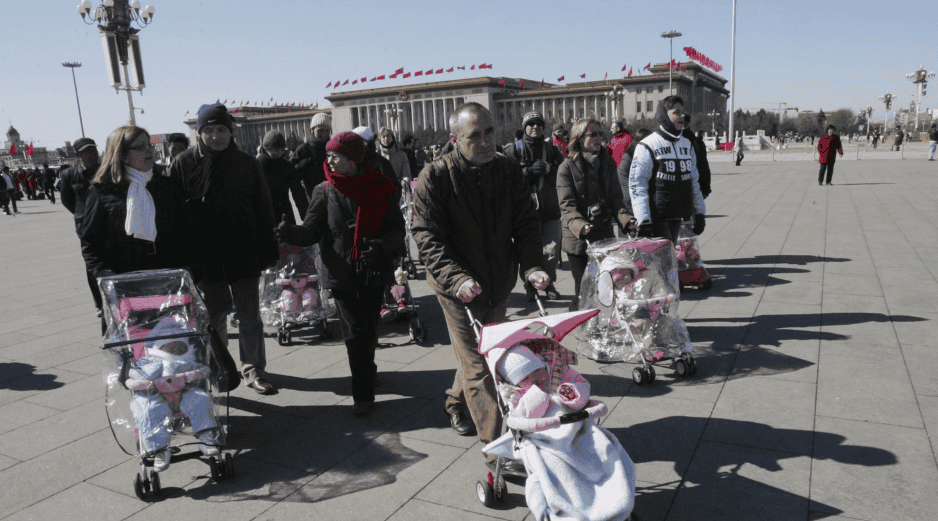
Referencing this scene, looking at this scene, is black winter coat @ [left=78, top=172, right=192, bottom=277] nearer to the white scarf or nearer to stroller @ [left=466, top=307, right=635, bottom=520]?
the white scarf

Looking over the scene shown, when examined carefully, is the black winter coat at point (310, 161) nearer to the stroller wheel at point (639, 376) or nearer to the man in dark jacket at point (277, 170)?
the man in dark jacket at point (277, 170)

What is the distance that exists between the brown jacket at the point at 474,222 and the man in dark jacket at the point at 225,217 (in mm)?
1636

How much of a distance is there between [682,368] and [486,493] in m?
2.17

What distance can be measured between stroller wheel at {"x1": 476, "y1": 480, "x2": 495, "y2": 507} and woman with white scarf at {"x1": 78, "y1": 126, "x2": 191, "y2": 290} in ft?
8.08

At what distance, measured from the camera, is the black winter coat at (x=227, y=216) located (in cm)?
435

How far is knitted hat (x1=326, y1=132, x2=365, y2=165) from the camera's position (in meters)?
4.04

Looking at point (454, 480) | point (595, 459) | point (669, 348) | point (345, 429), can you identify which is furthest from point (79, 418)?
point (669, 348)

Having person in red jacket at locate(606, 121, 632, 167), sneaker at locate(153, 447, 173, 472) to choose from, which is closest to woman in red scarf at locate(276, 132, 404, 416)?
sneaker at locate(153, 447, 173, 472)

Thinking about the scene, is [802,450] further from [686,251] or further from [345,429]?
[686,251]

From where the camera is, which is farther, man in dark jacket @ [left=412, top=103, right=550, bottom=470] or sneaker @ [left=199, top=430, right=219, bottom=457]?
sneaker @ [left=199, top=430, right=219, bottom=457]

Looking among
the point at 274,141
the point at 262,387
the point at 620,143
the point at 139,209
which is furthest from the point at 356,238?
the point at 620,143

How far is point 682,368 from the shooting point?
15.2 feet

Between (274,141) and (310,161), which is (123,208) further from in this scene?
(274,141)

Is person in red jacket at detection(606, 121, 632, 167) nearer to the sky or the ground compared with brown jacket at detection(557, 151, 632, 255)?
nearer to the sky
